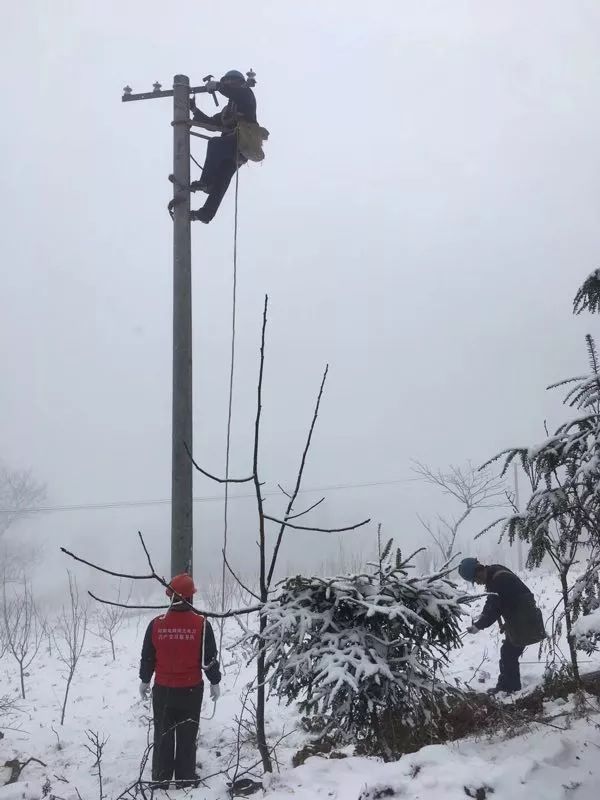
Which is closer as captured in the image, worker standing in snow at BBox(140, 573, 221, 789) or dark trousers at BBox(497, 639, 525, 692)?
worker standing in snow at BBox(140, 573, 221, 789)

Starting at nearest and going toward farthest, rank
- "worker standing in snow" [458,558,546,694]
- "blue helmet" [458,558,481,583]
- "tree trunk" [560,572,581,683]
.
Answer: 1. "tree trunk" [560,572,581,683]
2. "worker standing in snow" [458,558,546,694]
3. "blue helmet" [458,558,481,583]

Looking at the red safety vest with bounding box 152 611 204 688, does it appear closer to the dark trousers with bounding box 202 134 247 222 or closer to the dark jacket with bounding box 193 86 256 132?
the dark trousers with bounding box 202 134 247 222

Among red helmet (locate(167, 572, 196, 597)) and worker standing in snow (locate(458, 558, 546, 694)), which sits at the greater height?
red helmet (locate(167, 572, 196, 597))

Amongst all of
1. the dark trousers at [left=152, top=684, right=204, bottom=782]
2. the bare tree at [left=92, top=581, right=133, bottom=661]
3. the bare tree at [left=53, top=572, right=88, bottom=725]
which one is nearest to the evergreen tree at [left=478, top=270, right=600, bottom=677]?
the dark trousers at [left=152, top=684, right=204, bottom=782]

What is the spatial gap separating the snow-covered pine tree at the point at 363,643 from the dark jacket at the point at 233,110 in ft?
14.0

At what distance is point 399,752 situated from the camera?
340cm

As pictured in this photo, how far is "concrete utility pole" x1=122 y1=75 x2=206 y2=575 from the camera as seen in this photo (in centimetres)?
444

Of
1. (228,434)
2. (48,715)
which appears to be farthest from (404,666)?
(48,715)

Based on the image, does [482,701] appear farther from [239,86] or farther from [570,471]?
[239,86]

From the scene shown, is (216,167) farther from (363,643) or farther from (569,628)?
(569,628)

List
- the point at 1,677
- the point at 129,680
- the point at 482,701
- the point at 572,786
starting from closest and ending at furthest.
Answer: the point at 572,786 → the point at 482,701 → the point at 129,680 → the point at 1,677

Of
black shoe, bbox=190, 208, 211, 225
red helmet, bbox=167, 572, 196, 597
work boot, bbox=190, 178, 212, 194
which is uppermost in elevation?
work boot, bbox=190, 178, 212, 194

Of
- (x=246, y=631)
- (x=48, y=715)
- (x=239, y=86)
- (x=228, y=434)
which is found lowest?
(x=48, y=715)

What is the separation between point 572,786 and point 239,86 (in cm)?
574
